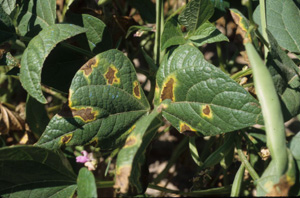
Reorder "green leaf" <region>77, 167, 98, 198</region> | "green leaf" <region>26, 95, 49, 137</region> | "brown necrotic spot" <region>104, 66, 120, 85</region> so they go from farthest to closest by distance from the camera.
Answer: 1. "green leaf" <region>26, 95, 49, 137</region>
2. "brown necrotic spot" <region>104, 66, 120, 85</region>
3. "green leaf" <region>77, 167, 98, 198</region>

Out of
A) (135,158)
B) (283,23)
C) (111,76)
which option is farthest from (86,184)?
(283,23)

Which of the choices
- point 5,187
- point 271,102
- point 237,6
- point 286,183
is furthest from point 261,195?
point 237,6

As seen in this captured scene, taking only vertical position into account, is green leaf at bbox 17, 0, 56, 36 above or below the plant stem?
above

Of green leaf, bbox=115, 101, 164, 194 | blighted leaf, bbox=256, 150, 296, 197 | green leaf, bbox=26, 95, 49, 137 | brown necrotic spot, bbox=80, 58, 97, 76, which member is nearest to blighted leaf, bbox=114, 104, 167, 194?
green leaf, bbox=115, 101, 164, 194

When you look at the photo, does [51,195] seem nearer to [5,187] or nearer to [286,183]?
[5,187]

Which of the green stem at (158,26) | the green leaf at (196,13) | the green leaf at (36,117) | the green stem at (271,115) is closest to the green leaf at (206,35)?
the green leaf at (196,13)

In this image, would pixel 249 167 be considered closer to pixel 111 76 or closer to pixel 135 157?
pixel 135 157

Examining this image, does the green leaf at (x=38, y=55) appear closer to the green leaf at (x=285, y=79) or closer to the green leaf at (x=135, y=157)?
the green leaf at (x=135, y=157)

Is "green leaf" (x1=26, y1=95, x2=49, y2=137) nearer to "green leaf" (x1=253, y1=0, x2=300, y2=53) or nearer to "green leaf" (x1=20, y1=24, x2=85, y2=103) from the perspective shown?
"green leaf" (x1=20, y1=24, x2=85, y2=103)
